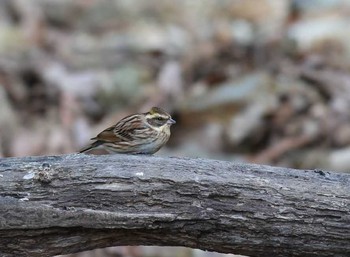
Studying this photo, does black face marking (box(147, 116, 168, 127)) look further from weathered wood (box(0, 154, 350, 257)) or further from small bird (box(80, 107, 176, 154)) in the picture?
weathered wood (box(0, 154, 350, 257))

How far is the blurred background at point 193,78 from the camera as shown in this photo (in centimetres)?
1178

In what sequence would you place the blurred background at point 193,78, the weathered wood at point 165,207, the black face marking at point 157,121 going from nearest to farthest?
1. the weathered wood at point 165,207
2. the black face marking at point 157,121
3. the blurred background at point 193,78

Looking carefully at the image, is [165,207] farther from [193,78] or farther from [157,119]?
[193,78]

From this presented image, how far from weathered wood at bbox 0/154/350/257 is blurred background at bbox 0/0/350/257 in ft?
13.6

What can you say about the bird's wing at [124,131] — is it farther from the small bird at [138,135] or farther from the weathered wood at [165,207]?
the weathered wood at [165,207]

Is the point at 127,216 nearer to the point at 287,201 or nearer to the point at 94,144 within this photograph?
the point at 287,201

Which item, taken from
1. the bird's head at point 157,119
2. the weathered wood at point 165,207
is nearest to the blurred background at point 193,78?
the bird's head at point 157,119

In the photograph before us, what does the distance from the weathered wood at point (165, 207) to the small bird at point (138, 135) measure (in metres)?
1.06

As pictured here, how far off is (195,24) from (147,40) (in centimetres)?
119

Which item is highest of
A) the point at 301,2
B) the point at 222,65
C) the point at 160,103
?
the point at 301,2

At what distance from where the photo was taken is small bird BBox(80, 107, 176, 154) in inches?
264

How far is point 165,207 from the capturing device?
17.9ft

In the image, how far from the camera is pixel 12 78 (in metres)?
13.5

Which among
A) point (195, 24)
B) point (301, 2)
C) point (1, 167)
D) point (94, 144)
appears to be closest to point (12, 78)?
point (195, 24)
